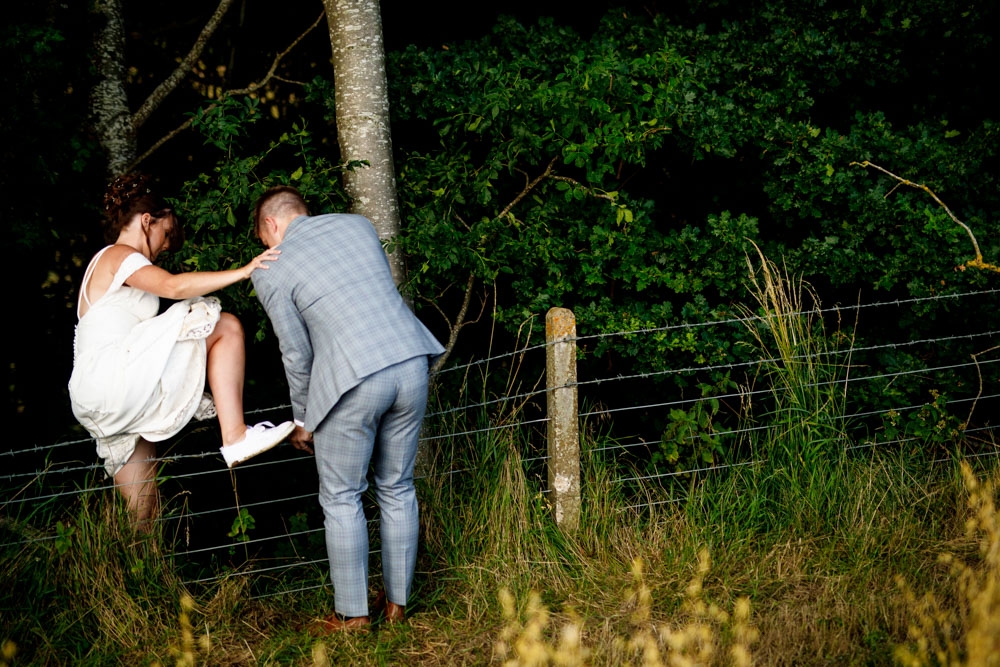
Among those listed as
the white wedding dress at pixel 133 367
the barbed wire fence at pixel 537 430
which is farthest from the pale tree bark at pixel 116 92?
the barbed wire fence at pixel 537 430

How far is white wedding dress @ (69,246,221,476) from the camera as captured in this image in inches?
159

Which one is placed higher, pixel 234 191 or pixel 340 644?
pixel 234 191

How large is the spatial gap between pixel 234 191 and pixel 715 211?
11.1 ft

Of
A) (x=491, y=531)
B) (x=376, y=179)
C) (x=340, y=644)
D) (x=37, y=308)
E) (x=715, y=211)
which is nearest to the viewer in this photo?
(x=340, y=644)

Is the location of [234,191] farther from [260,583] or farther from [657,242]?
[657,242]

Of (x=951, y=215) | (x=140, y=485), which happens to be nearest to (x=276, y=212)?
(x=140, y=485)

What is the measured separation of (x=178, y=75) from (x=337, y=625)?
11.5 ft

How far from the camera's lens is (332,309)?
3746 mm

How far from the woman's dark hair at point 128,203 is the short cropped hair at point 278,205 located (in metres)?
0.70

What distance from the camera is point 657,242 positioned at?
214 inches

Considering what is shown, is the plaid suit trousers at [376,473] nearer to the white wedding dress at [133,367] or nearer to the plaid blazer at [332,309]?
the plaid blazer at [332,309]

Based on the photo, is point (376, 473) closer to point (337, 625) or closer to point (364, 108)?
point (337, 625)

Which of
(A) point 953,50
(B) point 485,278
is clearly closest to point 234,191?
(B) point 485,278

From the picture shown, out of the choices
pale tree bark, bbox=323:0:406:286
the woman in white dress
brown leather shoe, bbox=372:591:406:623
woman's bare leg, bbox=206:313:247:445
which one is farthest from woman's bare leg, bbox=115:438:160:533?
pale tree bark, bbox=323:0:406:286
